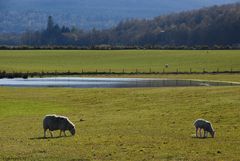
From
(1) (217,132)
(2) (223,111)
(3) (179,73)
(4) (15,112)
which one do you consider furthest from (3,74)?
(1) (217,132)

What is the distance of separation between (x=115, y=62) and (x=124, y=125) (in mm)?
108898

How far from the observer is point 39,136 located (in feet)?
109

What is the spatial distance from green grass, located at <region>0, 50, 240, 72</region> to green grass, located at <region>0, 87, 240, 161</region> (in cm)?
6297

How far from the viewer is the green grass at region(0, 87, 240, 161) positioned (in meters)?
26.5

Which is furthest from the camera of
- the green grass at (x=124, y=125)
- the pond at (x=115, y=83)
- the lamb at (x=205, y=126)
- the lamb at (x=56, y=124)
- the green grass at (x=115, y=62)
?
the green grass at (x=115, y=62)

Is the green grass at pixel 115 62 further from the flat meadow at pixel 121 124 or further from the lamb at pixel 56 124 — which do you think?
the lamb at pixel 56 124

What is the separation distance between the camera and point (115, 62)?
5787 inches

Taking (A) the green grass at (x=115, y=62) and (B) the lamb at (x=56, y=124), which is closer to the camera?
(B) the lamb at (x=56, y=124)

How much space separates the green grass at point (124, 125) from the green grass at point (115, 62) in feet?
207

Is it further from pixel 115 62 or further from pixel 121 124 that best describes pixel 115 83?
pixel 115 62

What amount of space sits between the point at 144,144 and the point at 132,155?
3537 millimetres

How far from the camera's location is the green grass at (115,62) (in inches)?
5094

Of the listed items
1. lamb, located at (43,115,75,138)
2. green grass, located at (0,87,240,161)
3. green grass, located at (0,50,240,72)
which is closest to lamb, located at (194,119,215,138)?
green grass, located at (0,87,240,161)

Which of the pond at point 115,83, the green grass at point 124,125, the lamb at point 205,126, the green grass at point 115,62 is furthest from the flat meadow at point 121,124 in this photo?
the green grass at point 115,62
